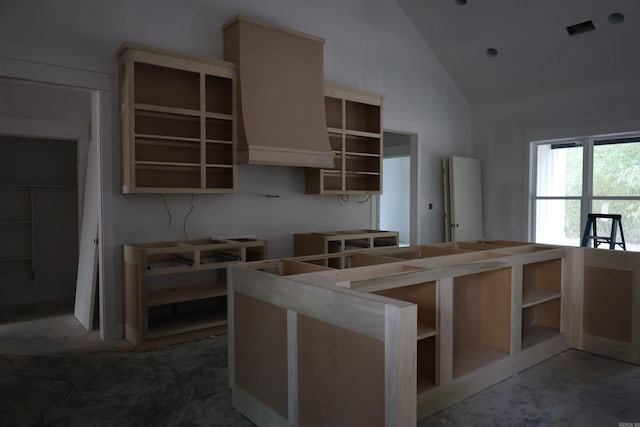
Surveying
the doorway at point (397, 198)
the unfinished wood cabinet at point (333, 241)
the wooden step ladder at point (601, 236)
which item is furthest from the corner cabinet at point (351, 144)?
the doorway at point (397, 198)

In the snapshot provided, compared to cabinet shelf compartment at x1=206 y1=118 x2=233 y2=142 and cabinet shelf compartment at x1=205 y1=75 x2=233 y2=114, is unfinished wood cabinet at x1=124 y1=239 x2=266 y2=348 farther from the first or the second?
cabinet shelf compartment at x1=205 y1=75 x2=233 y2=114

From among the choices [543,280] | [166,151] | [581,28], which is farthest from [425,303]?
[581,28]

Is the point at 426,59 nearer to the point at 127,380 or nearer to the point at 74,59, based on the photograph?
the point at 74,59

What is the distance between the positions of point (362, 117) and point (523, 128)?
8.75 ft

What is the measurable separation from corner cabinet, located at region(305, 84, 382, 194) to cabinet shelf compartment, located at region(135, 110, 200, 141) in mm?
1430

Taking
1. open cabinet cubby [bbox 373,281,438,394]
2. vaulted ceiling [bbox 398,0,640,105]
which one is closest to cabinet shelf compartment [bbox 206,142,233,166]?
open cabinet cubby [bbox 373,281,438,394]

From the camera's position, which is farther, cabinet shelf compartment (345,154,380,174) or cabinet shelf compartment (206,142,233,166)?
cabinet shelf compartment (345,154,380,174)

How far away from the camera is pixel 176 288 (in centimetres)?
413

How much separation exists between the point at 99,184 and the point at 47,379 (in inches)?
66.1

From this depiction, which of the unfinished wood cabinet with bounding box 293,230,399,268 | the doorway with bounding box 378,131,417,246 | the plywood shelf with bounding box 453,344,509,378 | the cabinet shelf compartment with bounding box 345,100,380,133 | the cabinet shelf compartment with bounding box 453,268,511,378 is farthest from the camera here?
the doorway with bounding box 378,131,417,246

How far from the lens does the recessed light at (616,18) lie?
4.91 metres

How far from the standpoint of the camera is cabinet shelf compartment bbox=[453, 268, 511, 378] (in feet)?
9.95

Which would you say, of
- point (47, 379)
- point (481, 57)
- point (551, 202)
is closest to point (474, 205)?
point (551, 202)

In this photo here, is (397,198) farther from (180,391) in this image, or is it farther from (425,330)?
(180,391)
